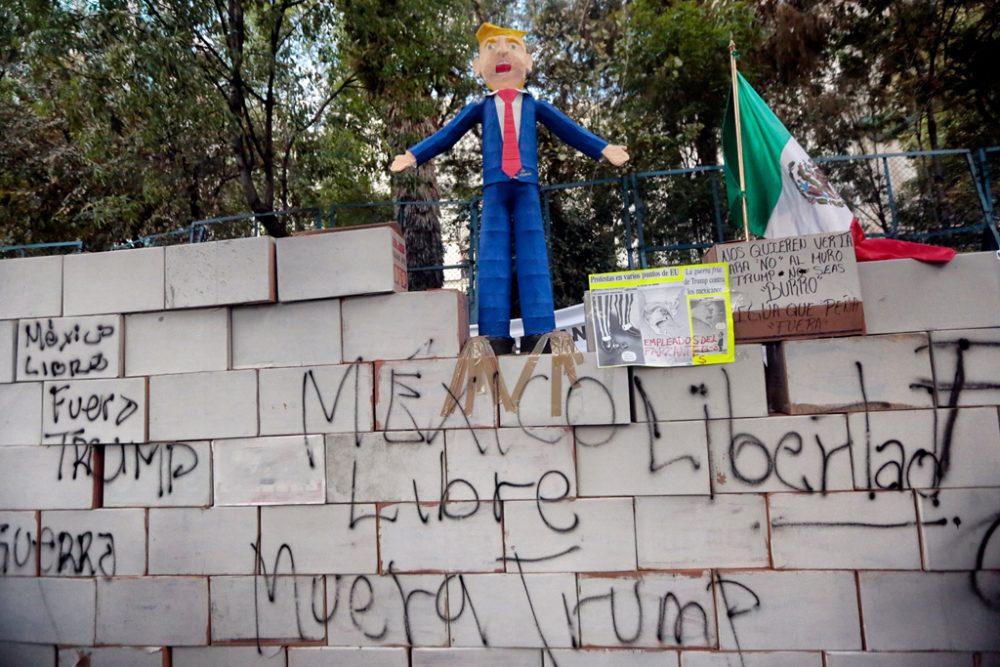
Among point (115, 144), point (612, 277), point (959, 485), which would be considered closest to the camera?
point (959, 485)

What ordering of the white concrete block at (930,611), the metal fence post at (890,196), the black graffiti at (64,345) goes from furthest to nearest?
the metal fence post at (890,196) < the black graffiti at (64,345) < the white concrete block at (930,611)

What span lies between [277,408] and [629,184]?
3749 millimetres

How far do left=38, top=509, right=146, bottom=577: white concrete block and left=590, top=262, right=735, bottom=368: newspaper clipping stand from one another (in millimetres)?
3179

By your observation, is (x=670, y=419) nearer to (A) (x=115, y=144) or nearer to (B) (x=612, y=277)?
(B) (x=612, y=277)

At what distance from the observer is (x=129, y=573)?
13.9 feet

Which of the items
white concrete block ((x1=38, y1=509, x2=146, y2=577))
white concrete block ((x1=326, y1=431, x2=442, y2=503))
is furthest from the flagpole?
white concrete block ((x1=38, y1=509, x2=146, y2=577))

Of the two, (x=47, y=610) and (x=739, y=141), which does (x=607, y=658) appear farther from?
(x=47, y=610)

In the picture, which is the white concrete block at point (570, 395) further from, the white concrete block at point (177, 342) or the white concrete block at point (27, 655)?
the white concrete block at point (27, 655)

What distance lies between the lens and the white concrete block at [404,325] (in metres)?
4.10

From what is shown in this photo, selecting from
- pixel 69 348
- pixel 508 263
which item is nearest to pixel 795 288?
pixel 508 263

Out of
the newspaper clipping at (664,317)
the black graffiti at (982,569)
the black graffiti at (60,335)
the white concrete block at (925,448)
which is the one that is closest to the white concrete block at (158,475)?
the black graffiti at (60,335)

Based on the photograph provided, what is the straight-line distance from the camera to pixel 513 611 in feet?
12.9

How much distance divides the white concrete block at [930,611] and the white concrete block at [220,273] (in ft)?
13.1

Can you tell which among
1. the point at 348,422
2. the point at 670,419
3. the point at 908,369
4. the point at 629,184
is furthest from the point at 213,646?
the point at 629,184
